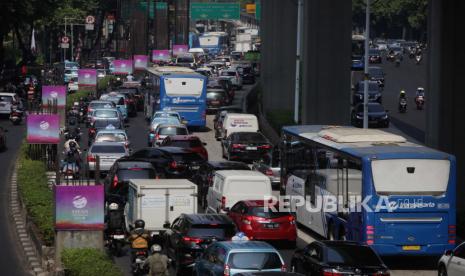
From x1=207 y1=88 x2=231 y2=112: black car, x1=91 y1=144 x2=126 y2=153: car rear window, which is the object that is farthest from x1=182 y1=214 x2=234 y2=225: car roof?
x1=207 y1=88 x2=231 y2=112: black car

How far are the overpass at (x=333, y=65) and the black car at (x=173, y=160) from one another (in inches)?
326

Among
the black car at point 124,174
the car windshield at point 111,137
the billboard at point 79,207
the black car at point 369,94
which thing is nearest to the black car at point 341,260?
the billboard at point 79,207

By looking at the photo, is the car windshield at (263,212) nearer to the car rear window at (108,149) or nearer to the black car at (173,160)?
the black car at (173,160)

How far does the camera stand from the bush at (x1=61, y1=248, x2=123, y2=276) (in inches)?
842

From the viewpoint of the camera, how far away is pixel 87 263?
Result: 72.4 feet

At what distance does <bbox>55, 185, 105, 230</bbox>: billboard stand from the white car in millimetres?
7152

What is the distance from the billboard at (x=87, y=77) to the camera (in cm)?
7969

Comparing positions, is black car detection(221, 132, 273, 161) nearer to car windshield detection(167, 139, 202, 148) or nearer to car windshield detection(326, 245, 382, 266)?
car windshield detection(167, 139, 202, 148)

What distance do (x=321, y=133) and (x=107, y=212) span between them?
6.09 meters

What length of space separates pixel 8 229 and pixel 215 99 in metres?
41.0

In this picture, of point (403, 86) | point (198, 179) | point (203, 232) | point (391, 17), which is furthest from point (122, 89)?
point (391, 17)

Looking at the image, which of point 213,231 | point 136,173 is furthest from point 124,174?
point 213,231

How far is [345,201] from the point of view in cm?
2872

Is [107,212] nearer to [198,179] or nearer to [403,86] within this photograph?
[198,179]
